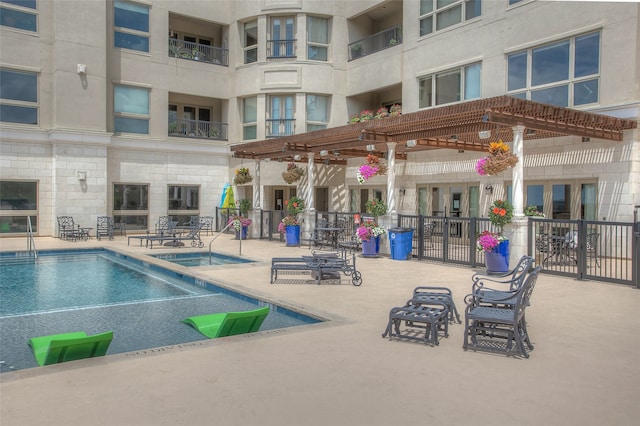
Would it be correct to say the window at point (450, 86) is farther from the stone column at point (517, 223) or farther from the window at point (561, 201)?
the stone column at point (517, 223)

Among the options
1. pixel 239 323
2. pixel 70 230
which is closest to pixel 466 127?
pixel 239 323

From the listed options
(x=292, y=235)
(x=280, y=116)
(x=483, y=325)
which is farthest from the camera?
(x=280, y=116)

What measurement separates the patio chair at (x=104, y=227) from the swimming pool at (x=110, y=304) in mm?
6792

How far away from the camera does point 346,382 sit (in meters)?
4.82

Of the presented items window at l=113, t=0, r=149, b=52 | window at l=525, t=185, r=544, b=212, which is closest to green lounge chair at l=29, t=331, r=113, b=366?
window at l=525, t=185, r=544, b=212

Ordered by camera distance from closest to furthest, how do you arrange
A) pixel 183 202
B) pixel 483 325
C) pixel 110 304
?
pixel 483 325
pixel 110 304
pixel 183 202

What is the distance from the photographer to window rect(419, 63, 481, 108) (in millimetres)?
19031

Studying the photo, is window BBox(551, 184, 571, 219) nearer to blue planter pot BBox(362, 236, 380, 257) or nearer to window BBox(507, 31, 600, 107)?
window BBox(507, 31, 600, 107)

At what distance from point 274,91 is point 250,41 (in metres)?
3.34

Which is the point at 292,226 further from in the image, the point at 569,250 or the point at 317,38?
the point at 317,38

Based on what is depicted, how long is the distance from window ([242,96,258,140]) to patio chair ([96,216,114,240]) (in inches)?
310

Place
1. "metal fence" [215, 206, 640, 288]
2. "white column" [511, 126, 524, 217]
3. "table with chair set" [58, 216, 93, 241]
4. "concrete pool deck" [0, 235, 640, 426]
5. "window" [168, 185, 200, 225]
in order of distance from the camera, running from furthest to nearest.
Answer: "window" [168, 185, 200, 225], "table with chair set" [58, 216, 93, 241], "white column" [511, 126, 524, 217], "metal fence" [215, 206, 640, 288], "concrete pool deck" [0, 235, 640, 426]

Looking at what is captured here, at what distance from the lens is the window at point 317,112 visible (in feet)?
82.1

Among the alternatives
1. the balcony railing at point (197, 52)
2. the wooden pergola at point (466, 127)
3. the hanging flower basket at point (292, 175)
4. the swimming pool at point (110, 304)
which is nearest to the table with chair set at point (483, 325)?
the swimming pool at point (110, 304)
